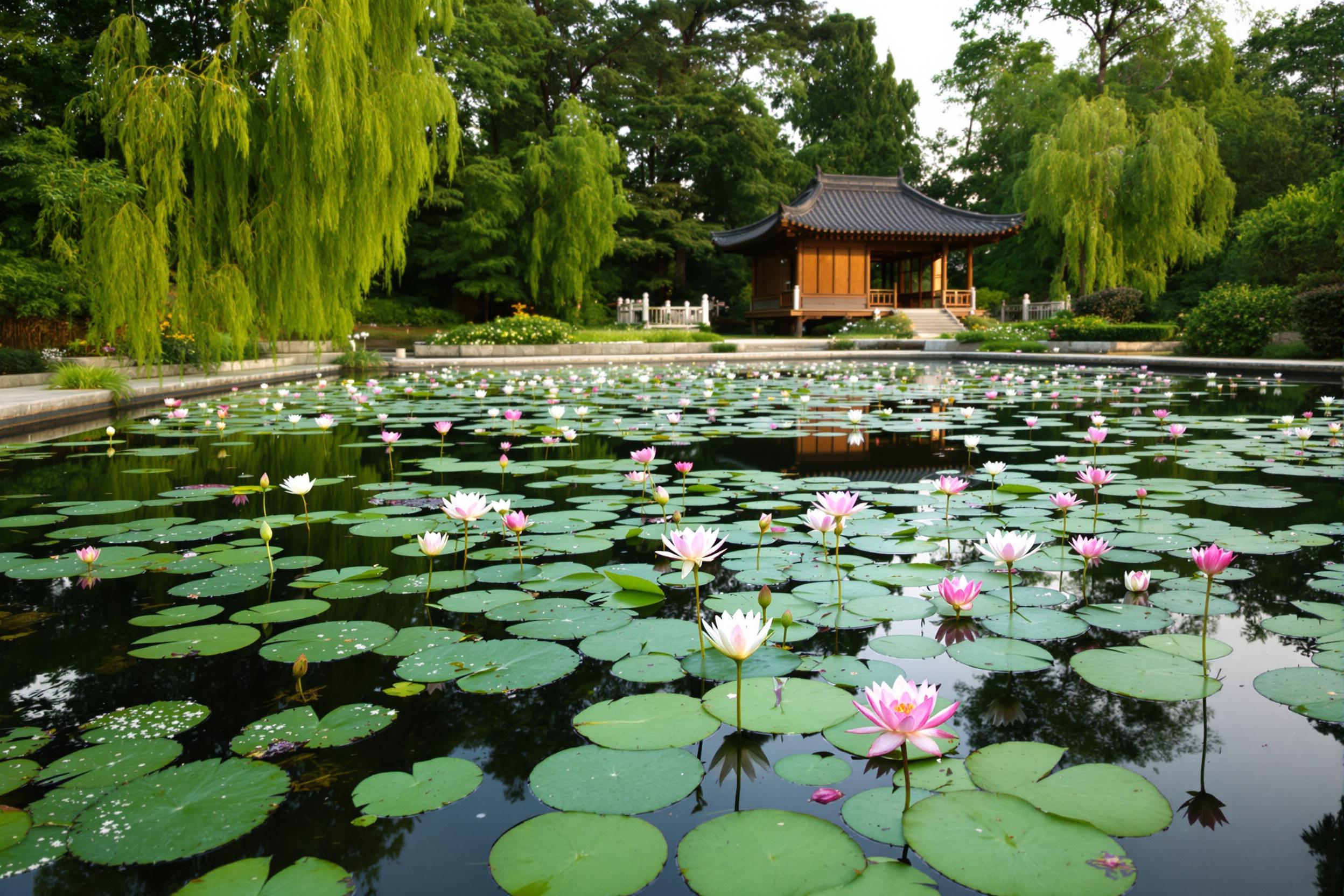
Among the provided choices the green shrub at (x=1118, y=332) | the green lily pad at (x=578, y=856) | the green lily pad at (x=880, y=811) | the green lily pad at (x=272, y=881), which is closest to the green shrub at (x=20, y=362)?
the green lily pad at (x=272, y=881)

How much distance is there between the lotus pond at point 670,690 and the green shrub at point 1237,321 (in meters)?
10.3

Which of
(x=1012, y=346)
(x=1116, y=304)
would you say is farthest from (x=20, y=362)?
(x=1116, y=304)

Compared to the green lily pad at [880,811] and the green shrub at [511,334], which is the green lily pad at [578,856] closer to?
the green lily pad at [880,811]

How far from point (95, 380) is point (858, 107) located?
1065 inches

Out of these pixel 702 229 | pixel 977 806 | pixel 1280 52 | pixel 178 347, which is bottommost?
pixel 977 806

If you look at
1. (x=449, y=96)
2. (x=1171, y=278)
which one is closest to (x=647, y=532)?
(x=449, y=96)

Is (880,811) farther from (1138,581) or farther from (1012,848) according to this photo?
(1138,581)

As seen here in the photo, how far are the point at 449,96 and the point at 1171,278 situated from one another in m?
20.5

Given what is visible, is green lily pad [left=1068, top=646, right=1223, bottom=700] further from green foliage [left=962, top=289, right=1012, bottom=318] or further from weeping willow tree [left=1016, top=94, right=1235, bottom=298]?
green foliage [left=962, top=289, right=1012, bottom=318]

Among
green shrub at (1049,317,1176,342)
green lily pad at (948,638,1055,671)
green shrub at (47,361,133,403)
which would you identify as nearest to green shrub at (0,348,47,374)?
green shrub at (47,361,133,403)

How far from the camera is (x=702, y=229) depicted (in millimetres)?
22234

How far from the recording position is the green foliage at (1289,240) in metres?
14.1

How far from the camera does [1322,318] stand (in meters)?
9.87

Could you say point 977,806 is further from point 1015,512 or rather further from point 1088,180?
point 1088,180
